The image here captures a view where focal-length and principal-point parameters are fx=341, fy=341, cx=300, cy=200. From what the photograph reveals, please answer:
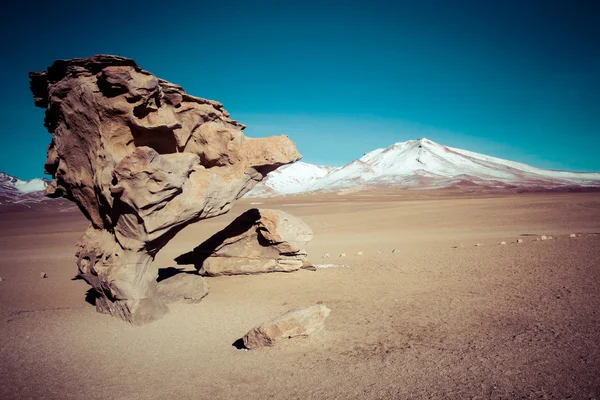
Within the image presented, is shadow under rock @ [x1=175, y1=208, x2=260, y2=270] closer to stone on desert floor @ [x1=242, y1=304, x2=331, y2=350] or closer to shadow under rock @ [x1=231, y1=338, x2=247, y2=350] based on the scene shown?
shadow under rock @ [x1=231, y1=338, x2=247, y2=350]

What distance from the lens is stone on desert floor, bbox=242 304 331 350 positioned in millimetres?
6875

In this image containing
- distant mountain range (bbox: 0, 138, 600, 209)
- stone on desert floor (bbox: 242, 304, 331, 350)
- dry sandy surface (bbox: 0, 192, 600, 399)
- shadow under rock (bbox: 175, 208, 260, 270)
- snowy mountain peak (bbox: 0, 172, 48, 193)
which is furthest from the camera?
snowy mountain peak (bbox: 0, 172, 48, 193)

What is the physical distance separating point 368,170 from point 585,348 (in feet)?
457

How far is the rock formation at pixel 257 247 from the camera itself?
13016mm

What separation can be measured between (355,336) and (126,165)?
658 centimetres

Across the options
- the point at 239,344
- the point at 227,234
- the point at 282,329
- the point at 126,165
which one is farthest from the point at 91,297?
the point at 282,329

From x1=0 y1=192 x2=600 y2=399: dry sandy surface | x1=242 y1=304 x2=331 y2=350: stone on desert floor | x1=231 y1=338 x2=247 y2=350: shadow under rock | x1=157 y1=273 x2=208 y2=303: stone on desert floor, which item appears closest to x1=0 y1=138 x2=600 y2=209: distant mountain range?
x1=0 y1=192 x2=600 y2=399: dry sandy surface

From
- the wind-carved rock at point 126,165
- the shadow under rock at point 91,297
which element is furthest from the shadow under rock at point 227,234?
the shadow under rock at point 91,297

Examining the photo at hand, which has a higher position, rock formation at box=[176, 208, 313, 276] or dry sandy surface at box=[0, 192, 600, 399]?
rock formation at box=[176, 208, 313, 276]

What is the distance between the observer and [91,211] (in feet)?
33.8

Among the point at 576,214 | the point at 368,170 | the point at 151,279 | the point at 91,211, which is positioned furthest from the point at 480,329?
the point at 368,170

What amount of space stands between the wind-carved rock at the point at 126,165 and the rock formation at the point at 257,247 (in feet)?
8.52

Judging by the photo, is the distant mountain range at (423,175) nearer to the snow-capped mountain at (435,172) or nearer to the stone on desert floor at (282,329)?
the snow-capped mountain at (435,172)

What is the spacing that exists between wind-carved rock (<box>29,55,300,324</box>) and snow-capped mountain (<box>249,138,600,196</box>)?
96518 millimetres
